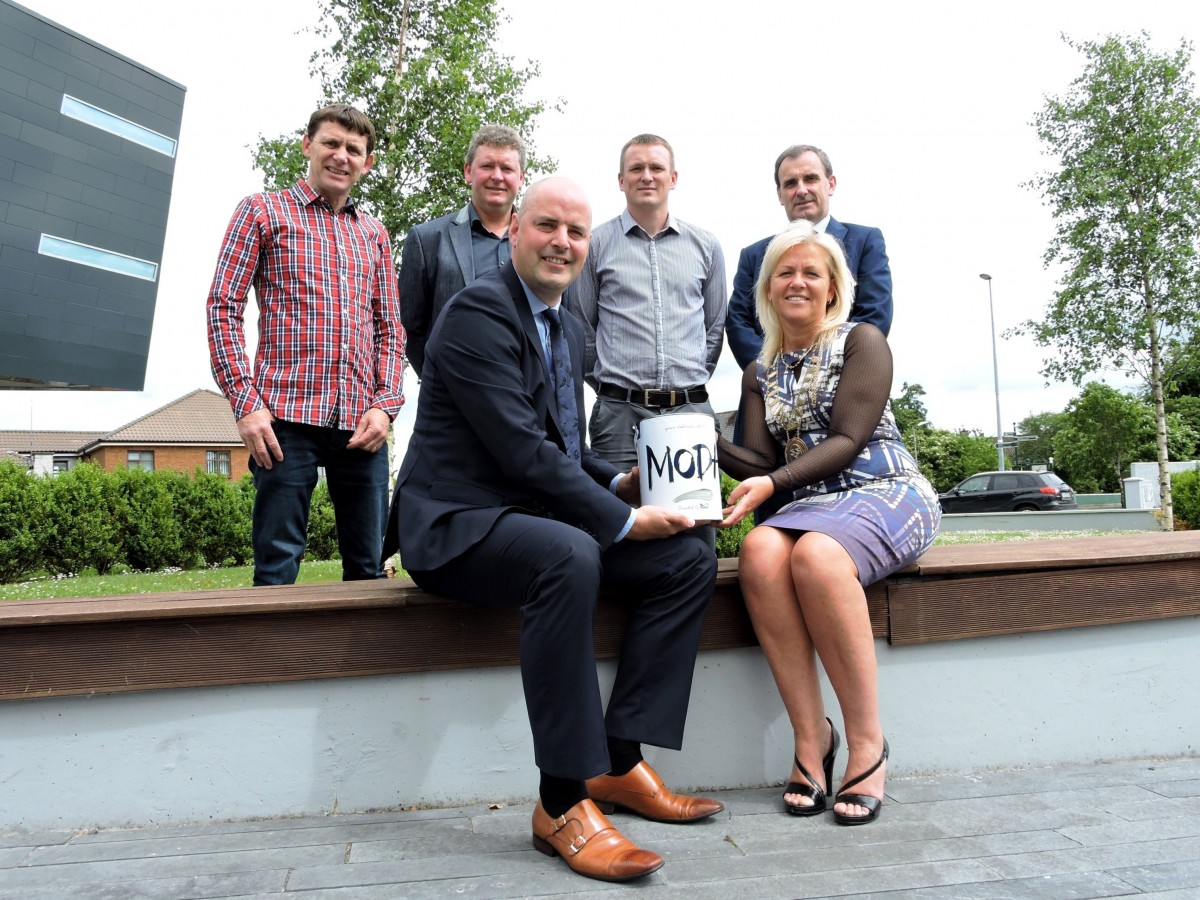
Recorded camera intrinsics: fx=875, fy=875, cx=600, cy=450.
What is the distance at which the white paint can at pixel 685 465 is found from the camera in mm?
2348

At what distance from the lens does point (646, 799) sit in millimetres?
2355

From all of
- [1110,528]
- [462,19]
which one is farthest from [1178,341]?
[462,19]

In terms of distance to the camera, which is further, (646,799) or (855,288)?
(855,288)

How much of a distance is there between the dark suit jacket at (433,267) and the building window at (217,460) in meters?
50.0

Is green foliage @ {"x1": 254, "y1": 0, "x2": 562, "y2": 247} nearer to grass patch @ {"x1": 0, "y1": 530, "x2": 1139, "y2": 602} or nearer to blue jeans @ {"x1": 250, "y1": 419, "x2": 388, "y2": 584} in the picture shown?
grass patch @ {"x1": 0, "y1": 530, "x2": 1139, "y2": 602}

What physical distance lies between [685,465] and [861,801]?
40.0 inches

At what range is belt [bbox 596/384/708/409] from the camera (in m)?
3.33

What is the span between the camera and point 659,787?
2375 mm

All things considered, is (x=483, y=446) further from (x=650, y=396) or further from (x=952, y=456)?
(x=952, y=456)

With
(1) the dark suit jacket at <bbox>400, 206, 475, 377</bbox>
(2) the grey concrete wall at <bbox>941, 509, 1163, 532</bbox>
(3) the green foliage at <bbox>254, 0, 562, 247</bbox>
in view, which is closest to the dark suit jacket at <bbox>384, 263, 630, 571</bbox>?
(1) the dark suit jacket at <bbox>400, 206, 475, 377</bbox>

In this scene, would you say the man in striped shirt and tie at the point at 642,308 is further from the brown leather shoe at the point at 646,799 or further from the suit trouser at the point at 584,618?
the brown leather shoe at the point at 646,799

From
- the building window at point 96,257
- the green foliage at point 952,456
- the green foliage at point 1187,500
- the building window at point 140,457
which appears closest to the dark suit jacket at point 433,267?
the green foliage at point 1187,500

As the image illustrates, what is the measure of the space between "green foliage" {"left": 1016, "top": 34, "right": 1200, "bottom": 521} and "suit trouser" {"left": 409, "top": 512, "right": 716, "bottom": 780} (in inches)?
726

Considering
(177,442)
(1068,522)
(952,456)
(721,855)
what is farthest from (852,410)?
(177,442)
